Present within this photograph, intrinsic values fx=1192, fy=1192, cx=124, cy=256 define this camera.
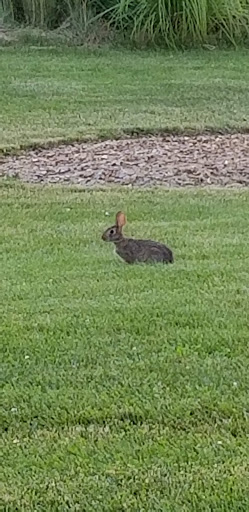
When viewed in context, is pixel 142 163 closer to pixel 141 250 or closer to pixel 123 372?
pixel 141 250

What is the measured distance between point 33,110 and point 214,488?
895cm

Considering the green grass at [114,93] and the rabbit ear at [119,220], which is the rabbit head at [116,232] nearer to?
the rabbit ear at [119,220]

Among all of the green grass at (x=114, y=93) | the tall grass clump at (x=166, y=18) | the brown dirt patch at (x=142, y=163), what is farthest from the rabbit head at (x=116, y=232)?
the tall grass clump at (x=166, y=18)

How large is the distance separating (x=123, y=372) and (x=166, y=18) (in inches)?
465

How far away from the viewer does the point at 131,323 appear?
521 cm

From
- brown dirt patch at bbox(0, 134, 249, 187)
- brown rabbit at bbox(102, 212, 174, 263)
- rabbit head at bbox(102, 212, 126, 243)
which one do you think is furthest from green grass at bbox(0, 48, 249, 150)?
brown rabbit at bbox(102, 212, 174, 263)

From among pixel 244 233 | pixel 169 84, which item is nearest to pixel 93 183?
pixel 244 233

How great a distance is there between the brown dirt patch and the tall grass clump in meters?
5.37

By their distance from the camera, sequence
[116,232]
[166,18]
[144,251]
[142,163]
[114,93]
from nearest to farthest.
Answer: [144,251] → [116,232] → [142,163] → [114,93] → [166,18]

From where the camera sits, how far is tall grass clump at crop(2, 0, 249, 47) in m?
15.8

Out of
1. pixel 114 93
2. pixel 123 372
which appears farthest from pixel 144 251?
pixel 114 93

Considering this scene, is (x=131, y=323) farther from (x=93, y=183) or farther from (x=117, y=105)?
(x=117, y=105)

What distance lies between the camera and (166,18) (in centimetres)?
1581

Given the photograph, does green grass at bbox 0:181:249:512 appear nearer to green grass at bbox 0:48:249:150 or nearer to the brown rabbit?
the brown rabbit
